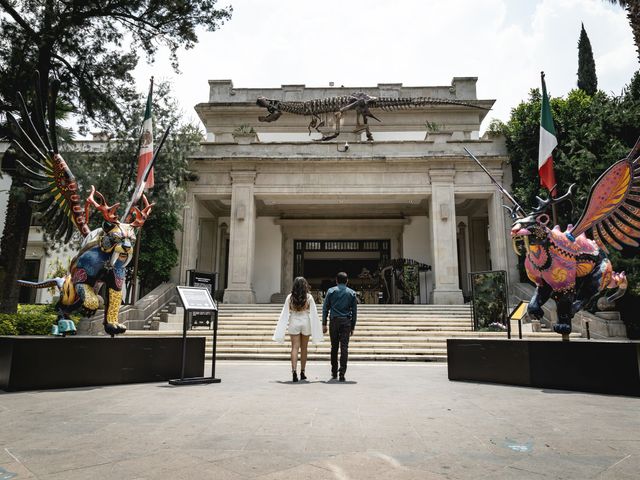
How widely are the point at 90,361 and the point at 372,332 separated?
8.15 meters

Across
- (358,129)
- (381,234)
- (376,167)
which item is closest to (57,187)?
(376,167)

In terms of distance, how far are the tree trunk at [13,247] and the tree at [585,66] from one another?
28.9 m

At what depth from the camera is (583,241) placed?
833cm

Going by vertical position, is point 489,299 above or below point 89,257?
below

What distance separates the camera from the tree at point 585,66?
24844 millimetres

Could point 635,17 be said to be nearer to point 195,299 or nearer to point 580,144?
point 580,144

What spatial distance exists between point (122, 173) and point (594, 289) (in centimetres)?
1648

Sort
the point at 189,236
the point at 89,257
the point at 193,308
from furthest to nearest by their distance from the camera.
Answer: the point at 189,236 → the point at 89,257 → the point at 193,308

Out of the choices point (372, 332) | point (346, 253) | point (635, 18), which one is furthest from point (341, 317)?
point (346, 253)

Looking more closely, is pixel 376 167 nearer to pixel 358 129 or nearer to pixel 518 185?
pixel 358 129

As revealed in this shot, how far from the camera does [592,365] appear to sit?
562 centimetres

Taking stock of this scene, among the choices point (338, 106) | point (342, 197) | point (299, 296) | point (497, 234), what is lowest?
point (299, 296)

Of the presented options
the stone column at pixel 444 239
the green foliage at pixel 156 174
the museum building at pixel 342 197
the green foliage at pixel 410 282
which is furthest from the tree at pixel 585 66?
the green foliage at pixel 156 174

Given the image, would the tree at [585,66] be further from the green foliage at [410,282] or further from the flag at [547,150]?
the green foliage at [410,282]
